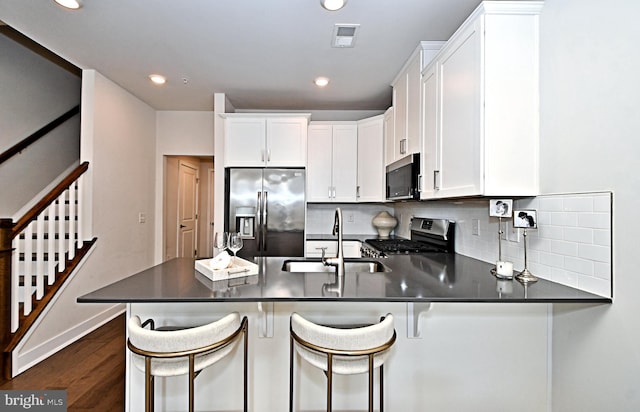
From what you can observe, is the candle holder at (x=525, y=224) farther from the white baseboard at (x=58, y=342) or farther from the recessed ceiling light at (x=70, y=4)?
the white baseboard at (x=58, y=342)

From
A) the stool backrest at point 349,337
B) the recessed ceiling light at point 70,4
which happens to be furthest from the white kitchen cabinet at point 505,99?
the recessed ceiling light at point 70,4

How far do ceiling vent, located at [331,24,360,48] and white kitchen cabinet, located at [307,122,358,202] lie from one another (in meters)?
1.46

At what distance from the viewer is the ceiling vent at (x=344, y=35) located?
2.26 metres

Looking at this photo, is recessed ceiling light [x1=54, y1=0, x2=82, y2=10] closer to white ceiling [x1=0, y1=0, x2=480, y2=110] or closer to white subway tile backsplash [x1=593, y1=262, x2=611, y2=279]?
white ceiling [x1=0, y1=0, x2=480, y2=110]

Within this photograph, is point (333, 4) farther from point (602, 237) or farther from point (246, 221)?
point (246, 221)

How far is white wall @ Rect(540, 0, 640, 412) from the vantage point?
119 centimetres

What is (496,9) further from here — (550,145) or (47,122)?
(47,122)

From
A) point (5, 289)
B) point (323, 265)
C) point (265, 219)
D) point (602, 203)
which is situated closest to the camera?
point (602, 203)

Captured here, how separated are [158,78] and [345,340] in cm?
322

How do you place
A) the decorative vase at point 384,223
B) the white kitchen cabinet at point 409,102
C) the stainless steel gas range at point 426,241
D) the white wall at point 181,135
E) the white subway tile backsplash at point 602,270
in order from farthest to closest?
the white wall at point 181,135 < the decorative vase at point 384,223 < the stainless steel gas range at point 426,241 < the white kitchen cabinet at point 409,102 < the white subway tile backsplash at point 602,270

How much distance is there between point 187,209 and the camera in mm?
5344

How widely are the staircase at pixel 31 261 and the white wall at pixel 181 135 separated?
1.32m

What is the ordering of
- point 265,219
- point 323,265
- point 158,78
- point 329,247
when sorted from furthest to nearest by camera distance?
1. point 329,247
2. point 265,219
3. point 158,78
4. point 323,265

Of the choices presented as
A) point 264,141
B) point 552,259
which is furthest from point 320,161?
point 552,259
